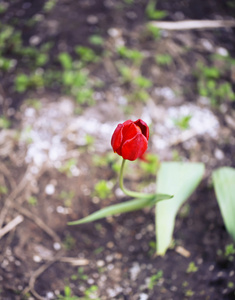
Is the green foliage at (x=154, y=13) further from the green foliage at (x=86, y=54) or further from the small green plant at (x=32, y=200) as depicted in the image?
the small green plant at (x=32, y=200)

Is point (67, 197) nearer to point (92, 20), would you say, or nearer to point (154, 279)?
point (154, 279)

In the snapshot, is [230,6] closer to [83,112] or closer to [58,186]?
[83,112]

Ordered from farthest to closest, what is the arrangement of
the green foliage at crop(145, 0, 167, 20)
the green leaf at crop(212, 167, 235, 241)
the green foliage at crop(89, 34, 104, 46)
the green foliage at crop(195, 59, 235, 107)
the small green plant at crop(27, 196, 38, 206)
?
the green foliage at crop(145, 0, 167, 20) → the green foliage at crop(89, 34, 104, 46) → the green foliage at crop(195, 59, 235, 107) → the small green plant at crop(27, 196, 38, 206) → the green leaf at crop(212, 167, 235, 241)

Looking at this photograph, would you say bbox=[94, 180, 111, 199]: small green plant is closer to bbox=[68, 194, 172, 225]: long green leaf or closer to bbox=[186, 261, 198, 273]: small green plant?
bbox=[68, 194, 172, 225]: long green leaf

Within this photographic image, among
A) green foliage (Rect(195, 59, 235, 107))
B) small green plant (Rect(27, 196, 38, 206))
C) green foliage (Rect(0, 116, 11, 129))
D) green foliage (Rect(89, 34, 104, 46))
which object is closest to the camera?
small green plant (Rect(27, 196, 38, 206))

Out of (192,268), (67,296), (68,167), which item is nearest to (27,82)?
(68,167)

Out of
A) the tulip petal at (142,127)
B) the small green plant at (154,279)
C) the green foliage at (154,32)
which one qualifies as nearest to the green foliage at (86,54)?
the green foliage at (154,32)

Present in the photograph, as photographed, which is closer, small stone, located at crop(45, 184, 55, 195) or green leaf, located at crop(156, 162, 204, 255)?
green leaf, located at crop(156, 162, 204, 255)

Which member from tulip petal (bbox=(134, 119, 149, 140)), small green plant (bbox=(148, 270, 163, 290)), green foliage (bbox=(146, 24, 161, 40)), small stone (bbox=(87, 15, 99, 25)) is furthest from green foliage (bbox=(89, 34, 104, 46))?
small green plant (bbox=(148, 270, 163, 290))
